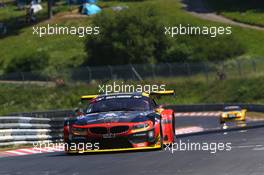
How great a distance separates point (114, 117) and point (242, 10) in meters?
61.6

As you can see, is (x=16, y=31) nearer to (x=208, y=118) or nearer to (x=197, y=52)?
(x=197, y=52)

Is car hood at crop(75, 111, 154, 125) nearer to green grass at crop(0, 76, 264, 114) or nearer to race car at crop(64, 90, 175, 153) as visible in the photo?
race car at crop(64, 90, 175, 153)

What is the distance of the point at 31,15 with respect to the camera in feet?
266

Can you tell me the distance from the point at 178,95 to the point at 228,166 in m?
42.0

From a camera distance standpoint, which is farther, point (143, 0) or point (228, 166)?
point (143, 0)

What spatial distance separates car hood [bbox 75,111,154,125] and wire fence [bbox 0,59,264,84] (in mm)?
39443

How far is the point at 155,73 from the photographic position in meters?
56.5

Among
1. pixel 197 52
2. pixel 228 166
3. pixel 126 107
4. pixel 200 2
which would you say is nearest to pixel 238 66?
pixel 197 52

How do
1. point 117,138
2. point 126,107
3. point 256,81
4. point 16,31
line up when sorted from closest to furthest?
point 117,138 < point 126,107 < point 256,81 < point 16,31

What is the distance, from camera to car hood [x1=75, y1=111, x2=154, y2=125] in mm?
15531

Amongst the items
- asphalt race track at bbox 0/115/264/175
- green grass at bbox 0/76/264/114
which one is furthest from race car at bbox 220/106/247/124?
asphalt race track at bbox 0/115/264/175

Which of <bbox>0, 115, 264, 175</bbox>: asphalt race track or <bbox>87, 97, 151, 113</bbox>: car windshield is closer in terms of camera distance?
<bbox>0, 115, 264, 175</bbox>: asphalt race track

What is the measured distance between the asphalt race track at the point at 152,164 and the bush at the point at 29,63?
52.1 metres

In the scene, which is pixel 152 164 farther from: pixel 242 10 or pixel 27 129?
pixel 242 10
